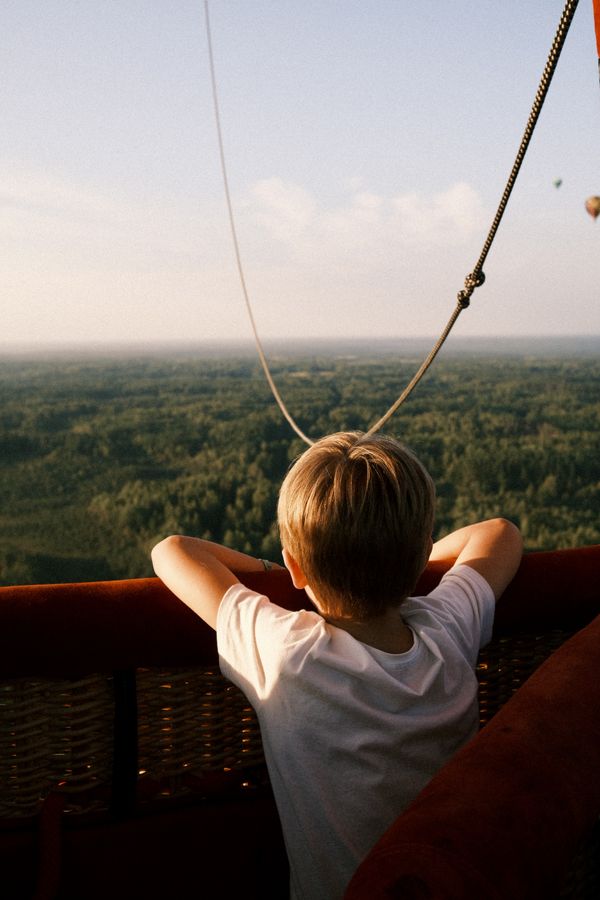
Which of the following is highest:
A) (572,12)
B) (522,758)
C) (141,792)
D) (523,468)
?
(572,12)

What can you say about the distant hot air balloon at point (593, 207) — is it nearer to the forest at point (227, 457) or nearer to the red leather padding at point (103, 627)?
the forest at point (227, 457)

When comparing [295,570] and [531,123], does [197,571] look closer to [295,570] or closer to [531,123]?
[295,570]

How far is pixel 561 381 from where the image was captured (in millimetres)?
27219

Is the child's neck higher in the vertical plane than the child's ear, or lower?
Answer: lower

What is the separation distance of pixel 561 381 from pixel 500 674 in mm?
27672

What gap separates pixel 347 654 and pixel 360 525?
13 cm

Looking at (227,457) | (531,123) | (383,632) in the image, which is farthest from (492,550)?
(227,457)

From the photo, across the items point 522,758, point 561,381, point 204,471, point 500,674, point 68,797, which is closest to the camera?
point 522,758

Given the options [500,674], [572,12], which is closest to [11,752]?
[500,674]

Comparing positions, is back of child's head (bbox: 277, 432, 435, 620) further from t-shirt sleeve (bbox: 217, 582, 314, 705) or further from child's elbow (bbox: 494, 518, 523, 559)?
child's elbow (bbox: 494, 518, 523, 559)

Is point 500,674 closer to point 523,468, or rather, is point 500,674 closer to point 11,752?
point 11,752

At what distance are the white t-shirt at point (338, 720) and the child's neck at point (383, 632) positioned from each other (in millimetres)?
19

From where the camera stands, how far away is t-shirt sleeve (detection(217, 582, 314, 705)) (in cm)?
84

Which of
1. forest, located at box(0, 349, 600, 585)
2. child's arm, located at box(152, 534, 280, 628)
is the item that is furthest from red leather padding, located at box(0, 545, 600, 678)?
forest, located at box(0, 349, 600, 585)
